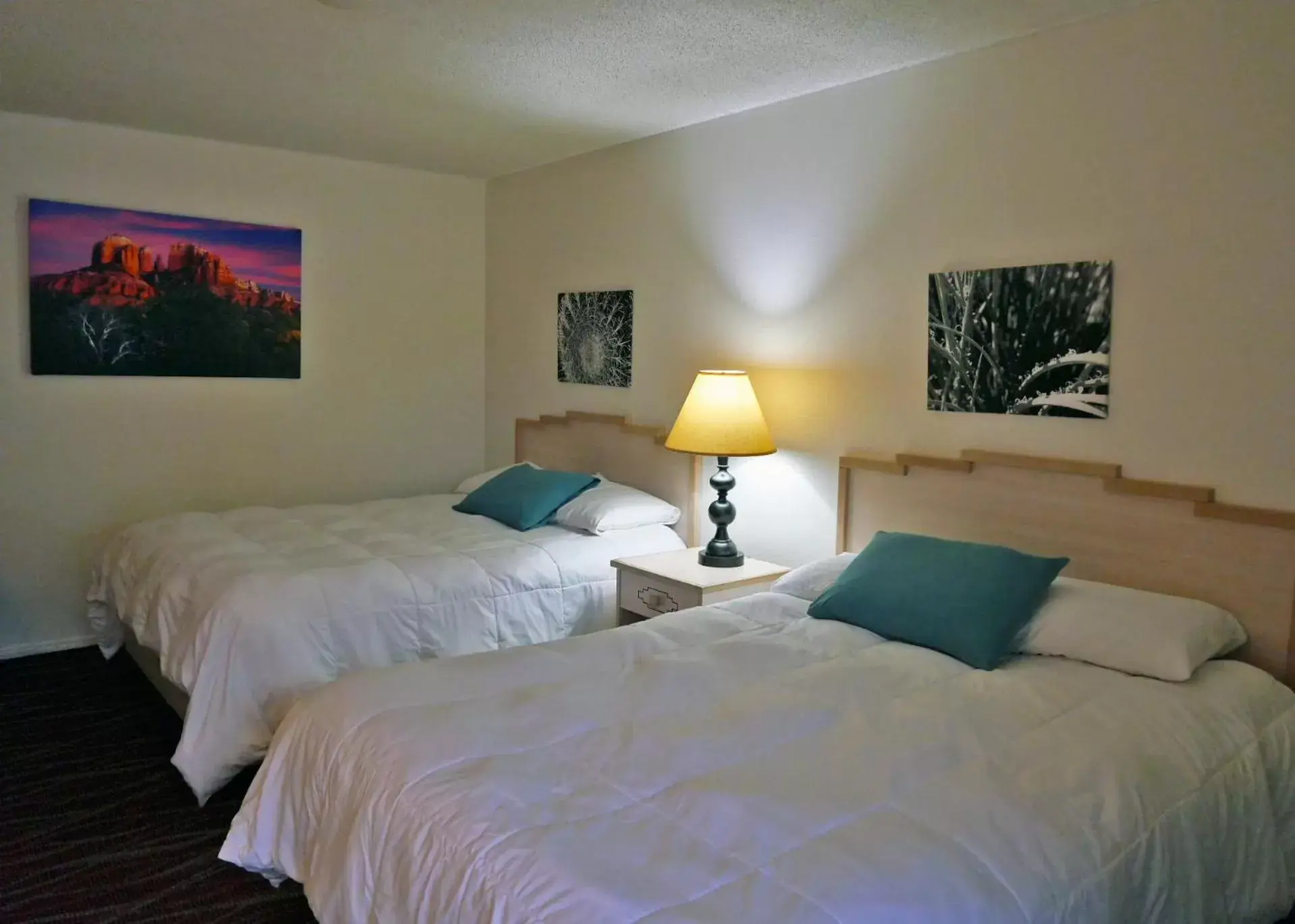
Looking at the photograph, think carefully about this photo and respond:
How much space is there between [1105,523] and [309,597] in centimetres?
232

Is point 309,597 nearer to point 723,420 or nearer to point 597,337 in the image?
point 723,420

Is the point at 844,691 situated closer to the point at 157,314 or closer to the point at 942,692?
the point at 942,692

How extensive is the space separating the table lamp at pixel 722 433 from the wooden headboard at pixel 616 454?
0.43 m

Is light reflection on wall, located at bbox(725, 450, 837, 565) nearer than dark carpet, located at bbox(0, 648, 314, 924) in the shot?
No

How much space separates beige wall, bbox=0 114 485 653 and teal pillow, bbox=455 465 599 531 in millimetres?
998

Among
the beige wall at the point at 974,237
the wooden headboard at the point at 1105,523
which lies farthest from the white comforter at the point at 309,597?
the wooden headboard at the point at 1105,523

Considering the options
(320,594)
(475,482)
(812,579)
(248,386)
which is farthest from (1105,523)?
(248,386)

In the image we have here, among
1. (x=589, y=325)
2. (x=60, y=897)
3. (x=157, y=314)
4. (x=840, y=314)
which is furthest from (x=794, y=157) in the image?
(x=60, y=897)

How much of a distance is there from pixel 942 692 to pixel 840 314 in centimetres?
158

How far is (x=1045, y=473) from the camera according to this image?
2658mm

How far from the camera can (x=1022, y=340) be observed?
8.86 ft

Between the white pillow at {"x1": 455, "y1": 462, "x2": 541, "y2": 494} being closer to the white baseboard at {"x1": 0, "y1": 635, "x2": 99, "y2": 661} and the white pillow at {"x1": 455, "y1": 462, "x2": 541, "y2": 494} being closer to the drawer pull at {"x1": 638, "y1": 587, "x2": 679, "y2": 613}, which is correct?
the drawer pull at {"x1": 638, "y1": 587, "x2": 679, "y2": 613}

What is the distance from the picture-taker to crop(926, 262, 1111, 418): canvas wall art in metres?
2.55

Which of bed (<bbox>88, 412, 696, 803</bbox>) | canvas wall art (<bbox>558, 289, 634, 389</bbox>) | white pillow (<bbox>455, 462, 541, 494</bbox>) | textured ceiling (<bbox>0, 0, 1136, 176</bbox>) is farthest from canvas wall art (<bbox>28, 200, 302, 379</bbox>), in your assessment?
canvas wall art (<bbox>558, 289, 634, 389</bbox>)
